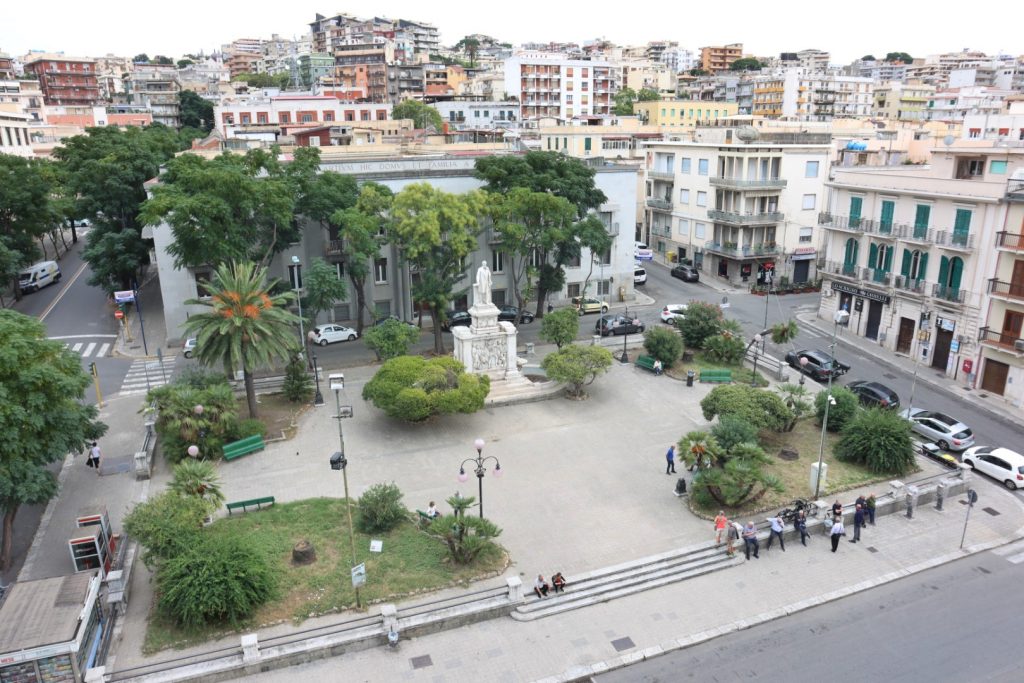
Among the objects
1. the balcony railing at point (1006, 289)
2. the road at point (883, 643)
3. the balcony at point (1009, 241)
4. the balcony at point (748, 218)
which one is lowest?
the road at point (883, 643)

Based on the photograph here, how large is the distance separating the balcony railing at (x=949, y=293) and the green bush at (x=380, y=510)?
3074 centimetres

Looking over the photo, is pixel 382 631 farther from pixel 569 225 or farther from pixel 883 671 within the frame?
pixel 569 225

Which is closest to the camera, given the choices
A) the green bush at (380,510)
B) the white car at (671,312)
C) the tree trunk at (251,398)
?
the green bush at (380,510)

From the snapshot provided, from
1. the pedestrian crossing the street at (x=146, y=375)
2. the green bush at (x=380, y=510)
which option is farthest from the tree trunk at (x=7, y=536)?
the pedestrian crossing the street at (x=146, y=375)

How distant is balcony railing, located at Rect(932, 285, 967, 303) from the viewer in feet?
121

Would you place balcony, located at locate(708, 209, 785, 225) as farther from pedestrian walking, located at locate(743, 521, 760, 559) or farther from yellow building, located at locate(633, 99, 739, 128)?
yellow building, located at locate(633, 99, 739, 128)

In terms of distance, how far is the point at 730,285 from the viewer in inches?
2240

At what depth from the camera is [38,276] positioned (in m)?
53.6

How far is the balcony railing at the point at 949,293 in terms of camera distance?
36812 millimetres

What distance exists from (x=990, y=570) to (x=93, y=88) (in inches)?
6032

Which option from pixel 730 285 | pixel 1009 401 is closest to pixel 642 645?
pixel 1009 401

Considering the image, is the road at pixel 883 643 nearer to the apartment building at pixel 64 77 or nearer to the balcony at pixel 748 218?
the balcony at pixel 748 218

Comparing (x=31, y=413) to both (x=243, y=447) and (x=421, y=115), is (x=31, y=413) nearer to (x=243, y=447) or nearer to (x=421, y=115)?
(x=243, y=447)

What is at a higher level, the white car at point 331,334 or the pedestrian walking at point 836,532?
the white car at point 331,334
